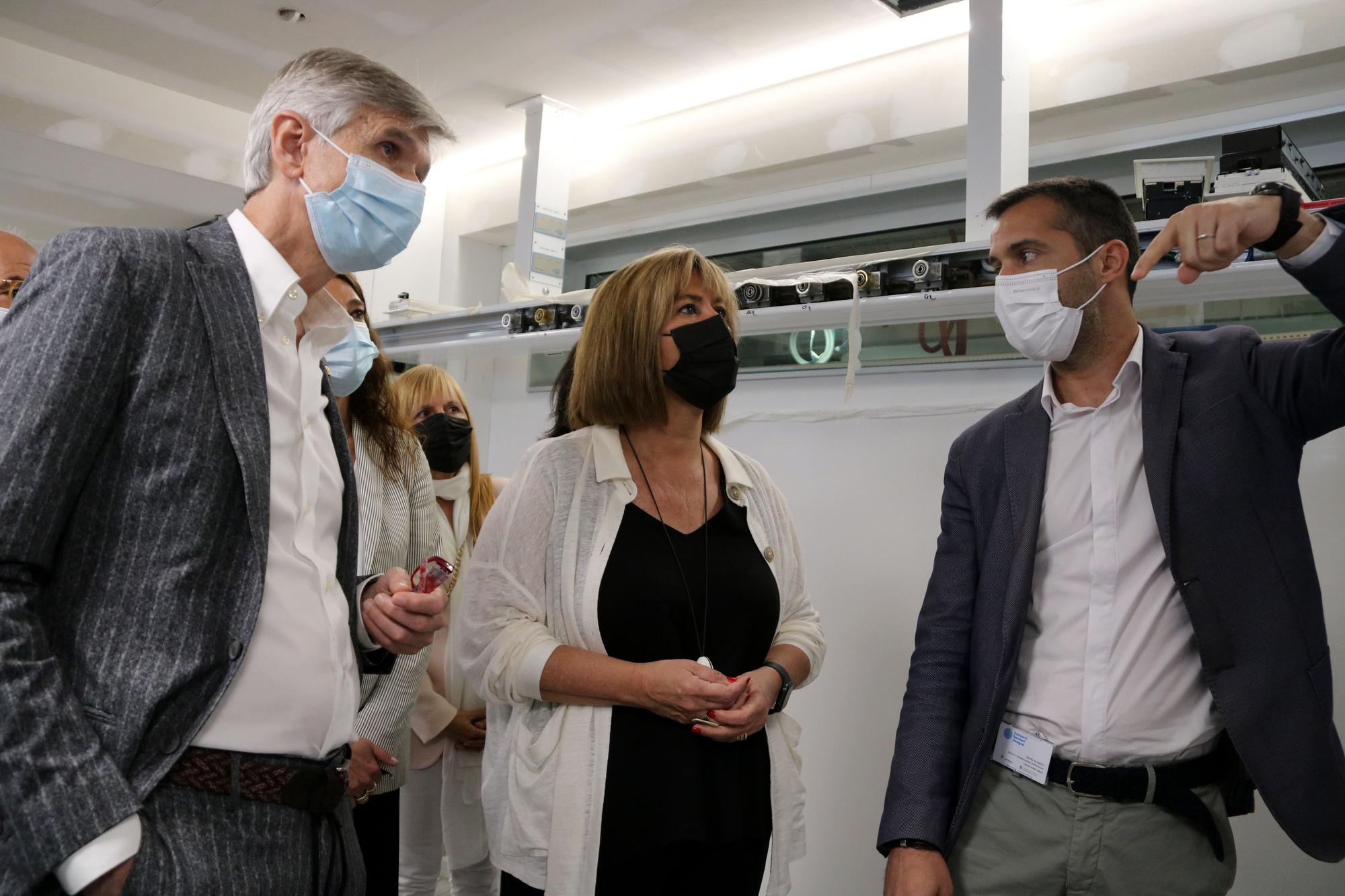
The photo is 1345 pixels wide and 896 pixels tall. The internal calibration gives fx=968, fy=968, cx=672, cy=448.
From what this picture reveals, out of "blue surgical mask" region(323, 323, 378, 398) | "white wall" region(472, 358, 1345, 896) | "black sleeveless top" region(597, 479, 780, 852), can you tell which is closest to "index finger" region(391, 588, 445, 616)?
"black sleeveless top" region(597, 479, 780, 852)

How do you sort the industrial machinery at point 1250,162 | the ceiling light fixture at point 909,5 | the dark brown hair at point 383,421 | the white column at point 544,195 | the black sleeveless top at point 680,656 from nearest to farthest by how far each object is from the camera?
the black sleeveless top at point 680,656 → the industrial machinery at point 1250,162 → the dark brown hair at point 383,421 → the ceiling light fixture at point 909,5 → the white column at point 544,195

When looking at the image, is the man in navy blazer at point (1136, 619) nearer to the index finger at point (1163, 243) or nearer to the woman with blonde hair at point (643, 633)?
the index finger at point (1163, 243)

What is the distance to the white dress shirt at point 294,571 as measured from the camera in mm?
1091

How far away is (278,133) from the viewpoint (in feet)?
4.20

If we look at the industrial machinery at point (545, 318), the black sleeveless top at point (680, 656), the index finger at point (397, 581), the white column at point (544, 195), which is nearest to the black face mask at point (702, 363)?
the black sleeveless top at point (680, 656)

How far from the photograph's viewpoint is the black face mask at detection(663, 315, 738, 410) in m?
2.00

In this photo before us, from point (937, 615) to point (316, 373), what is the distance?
3.86 feet

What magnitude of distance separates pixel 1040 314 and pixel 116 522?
1.55 metres

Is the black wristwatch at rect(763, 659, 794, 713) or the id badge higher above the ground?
the black wristwatch at rect(763, 659, 794, 713)

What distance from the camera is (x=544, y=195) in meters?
4.27

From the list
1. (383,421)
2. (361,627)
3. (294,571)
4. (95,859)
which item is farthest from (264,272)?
(383,421)

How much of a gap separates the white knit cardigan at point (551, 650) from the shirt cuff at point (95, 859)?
86 centimetres

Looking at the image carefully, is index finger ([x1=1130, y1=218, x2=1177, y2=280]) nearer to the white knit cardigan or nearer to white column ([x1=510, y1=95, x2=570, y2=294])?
the white knit cardigan

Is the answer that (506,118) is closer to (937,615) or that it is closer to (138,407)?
(937,615)
